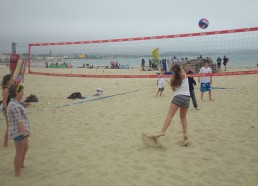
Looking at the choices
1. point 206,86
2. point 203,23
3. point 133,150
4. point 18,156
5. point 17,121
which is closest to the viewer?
point 17,121

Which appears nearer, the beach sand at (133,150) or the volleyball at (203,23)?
the beach sand at (133,150)

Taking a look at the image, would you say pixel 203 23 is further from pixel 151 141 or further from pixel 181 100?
pixel 151 141

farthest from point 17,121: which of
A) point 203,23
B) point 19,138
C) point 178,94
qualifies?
point 203,23

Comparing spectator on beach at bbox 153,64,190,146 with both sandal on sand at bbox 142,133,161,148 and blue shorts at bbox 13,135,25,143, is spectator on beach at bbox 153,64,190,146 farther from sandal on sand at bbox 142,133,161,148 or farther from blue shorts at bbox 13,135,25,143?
blue shorts at bbox 13,135,25,143

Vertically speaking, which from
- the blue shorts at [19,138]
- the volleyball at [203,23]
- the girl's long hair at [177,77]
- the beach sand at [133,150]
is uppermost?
the volleyball at [203,23]

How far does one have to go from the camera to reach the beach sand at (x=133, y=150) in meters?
3.21

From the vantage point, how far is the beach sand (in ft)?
10.5

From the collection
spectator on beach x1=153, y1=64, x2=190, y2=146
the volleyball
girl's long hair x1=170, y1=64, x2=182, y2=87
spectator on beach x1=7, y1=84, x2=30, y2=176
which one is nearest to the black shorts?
spectator on beach x1=153, y1=64, x2=190, y2=146

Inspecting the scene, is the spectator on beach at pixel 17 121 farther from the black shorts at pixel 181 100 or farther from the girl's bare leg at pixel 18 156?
the black shorts at pixel 181 100

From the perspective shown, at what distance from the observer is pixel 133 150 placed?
412 cm

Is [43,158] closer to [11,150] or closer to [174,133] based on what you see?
[11,150]

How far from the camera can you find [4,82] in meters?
4.13

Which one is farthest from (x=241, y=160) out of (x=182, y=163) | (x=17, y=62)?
(x=17, y=62)

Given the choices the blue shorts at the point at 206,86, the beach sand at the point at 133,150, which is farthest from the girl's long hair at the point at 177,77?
the blue shorts at the point at 206,86
